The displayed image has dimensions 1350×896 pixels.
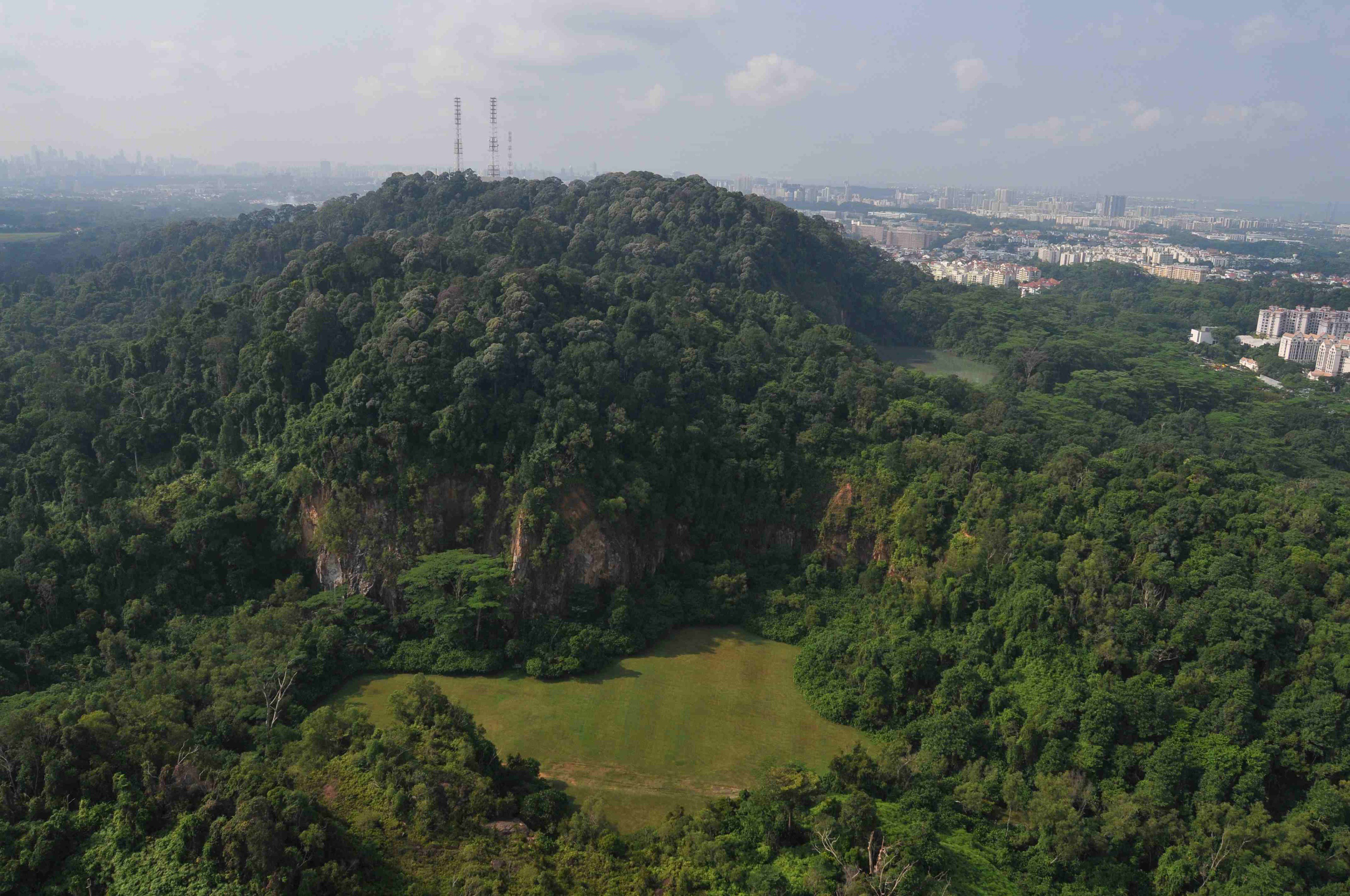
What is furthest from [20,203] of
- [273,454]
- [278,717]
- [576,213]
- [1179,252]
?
[1179,252]

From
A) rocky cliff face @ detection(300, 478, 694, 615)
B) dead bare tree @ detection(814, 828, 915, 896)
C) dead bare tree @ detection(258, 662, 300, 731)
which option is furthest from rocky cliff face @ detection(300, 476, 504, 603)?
dead bare tree @ detection(814, 828, 915, 896)

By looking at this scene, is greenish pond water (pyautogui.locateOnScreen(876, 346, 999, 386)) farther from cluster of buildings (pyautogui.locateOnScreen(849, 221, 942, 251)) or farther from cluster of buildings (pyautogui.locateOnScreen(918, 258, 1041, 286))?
cluster of buildings (pyautogui.locateOnScreen(849, 221, 942, 251))

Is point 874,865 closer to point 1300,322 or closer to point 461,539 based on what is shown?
point 461,539

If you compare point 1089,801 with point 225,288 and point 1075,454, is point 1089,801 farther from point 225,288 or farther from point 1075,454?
point 225,288

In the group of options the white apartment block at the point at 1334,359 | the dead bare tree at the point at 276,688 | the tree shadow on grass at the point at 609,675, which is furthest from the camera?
the white apartment block at the point at 1334,359

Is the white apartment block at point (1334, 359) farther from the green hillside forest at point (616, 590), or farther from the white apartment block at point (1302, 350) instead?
the green hillside forest at point (616, 590)

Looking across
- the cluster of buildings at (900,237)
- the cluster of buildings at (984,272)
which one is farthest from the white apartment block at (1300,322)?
the cluster of buildings at (900,237)
